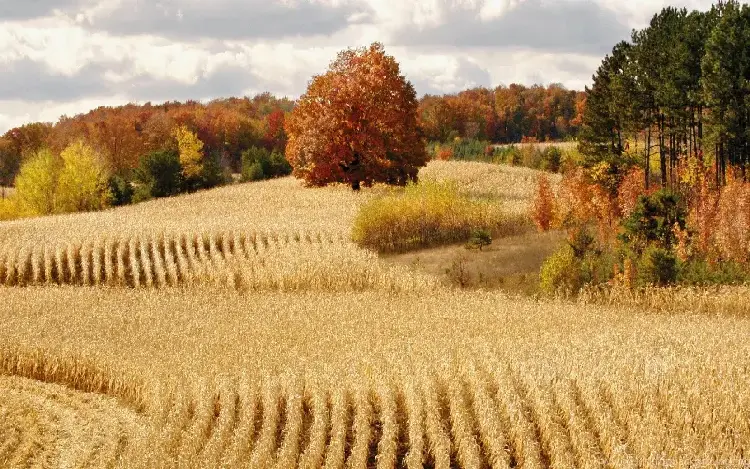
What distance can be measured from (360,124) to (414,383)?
137 feet

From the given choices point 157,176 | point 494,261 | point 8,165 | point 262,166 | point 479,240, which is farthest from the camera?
point 8,165

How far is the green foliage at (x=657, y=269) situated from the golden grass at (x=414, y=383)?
3541 mm

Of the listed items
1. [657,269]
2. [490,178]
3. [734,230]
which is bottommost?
[657,269]

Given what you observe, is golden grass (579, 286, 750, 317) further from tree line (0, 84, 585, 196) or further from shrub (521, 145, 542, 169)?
tree line (0, 84, 585, 196)

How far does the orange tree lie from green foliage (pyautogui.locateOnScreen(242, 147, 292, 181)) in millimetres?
18135

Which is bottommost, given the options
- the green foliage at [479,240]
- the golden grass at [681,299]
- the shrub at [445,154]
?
the golden grass at [681,299]

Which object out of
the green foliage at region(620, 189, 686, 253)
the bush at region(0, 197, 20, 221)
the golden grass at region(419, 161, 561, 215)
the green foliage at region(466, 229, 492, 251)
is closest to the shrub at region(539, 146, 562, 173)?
the golden grass at region(419, 161, 561, 215)

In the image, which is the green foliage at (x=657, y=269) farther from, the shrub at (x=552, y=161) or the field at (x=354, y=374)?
the shrub at (x=552, y=161)

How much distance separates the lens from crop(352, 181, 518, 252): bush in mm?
43625

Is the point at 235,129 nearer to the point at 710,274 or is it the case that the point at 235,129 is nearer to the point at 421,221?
the point at 421,221

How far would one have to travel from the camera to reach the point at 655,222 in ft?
118

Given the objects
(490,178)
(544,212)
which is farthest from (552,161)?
(544,212)

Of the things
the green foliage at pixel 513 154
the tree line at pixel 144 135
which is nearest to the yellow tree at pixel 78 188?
the tree line at pixel 144 135

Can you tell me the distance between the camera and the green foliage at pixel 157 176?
69.9 metres
